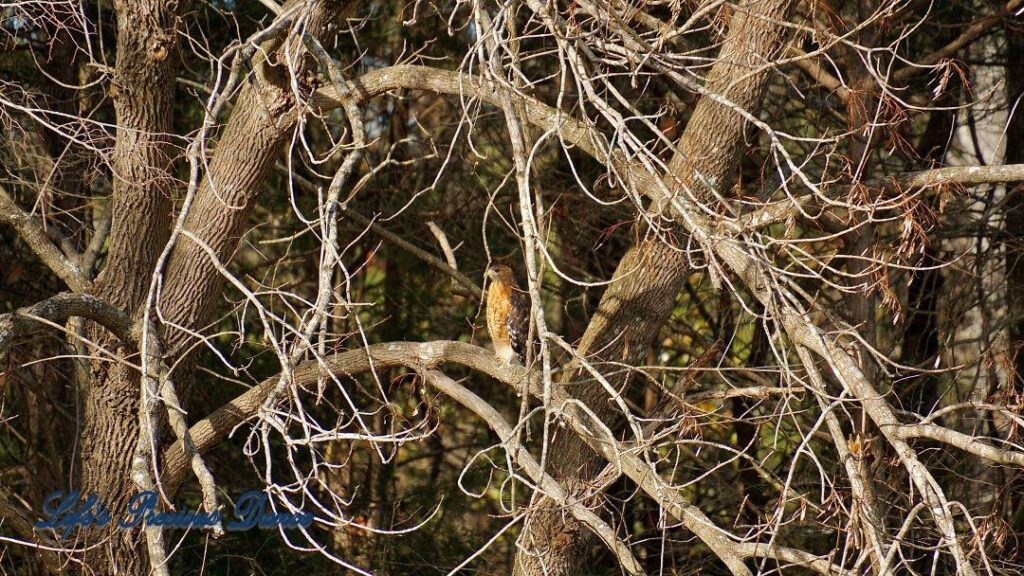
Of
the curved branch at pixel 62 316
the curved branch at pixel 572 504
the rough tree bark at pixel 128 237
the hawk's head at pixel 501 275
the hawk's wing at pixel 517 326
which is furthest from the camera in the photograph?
the hawk's head at pixel 501 275

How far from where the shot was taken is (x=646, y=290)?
3732 mm

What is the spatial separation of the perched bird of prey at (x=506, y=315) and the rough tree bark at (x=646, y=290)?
0.34 meters

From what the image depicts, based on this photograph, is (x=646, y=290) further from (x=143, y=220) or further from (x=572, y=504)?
(x=143, y=220)

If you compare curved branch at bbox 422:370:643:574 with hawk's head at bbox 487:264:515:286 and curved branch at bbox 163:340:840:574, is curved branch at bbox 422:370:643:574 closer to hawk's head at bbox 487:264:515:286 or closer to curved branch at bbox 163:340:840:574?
curved branch at bbox 163:340:840:574

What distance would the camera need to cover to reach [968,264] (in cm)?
504

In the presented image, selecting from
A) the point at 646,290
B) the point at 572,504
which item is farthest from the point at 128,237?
the point at 572,504

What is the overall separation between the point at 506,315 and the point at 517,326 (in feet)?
0.26

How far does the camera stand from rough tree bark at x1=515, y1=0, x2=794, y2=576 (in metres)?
3.58

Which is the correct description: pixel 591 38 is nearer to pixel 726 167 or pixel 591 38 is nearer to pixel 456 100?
pixel 726 167

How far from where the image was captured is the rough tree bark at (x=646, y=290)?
358 centimetres

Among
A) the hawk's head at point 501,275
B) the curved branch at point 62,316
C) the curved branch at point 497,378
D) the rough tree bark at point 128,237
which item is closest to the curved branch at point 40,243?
the rough tree bark at point 128,237

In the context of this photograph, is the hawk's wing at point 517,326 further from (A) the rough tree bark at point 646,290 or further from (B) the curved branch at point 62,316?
(B) the curved branch at point 62,316

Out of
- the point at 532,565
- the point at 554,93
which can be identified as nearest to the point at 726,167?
the point at 532,565

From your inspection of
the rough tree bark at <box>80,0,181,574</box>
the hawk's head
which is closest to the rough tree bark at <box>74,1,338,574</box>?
the rough tree bark at <box>80,0,181,574</box>
